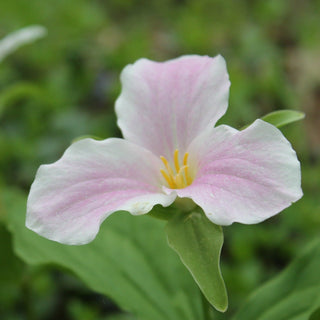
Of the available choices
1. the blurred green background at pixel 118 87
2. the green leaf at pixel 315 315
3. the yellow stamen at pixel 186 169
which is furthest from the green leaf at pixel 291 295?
the blurred green background at pixel 118 87

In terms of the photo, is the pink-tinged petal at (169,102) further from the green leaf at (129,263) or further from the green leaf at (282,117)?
the green leaf at (129,263)

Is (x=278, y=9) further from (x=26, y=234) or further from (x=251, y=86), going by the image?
(x=26, y=234)

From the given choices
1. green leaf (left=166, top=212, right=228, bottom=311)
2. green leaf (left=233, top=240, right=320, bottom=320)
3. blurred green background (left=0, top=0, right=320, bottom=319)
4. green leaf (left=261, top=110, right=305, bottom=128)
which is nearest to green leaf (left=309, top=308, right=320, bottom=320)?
green leaf (left=233, top=240, right=320, bottom=320)

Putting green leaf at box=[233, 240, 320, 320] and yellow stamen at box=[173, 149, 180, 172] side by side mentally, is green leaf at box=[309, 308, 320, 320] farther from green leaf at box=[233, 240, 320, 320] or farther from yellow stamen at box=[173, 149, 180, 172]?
yellow stamen at box=[173, 149, 180, 172]

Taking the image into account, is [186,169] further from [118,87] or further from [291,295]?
[118,87]

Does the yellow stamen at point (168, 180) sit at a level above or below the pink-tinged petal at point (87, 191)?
below

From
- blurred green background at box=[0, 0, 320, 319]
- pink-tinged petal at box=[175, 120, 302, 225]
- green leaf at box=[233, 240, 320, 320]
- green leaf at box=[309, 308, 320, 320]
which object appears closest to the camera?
pink-tinged petal at box=[175, 120, 302, 225]
